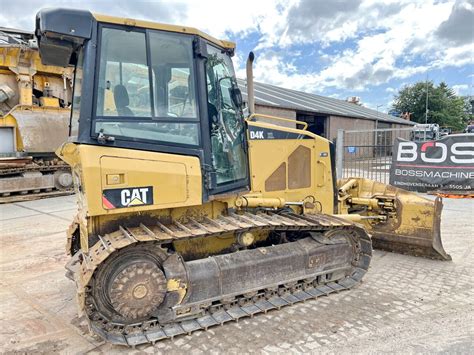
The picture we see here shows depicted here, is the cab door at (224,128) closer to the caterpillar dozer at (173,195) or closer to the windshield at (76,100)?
the caterpillar dozer at (173,195)

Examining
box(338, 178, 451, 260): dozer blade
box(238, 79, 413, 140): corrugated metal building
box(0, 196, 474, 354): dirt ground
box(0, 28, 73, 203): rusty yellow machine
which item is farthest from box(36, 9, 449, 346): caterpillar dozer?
box(238, 79, 413, 140): corrugated metal building

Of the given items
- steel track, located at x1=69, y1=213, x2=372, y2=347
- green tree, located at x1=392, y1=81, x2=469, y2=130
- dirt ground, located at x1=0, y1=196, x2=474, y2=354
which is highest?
green tree, located at x1=392, y1=81, x2=469, y2=130

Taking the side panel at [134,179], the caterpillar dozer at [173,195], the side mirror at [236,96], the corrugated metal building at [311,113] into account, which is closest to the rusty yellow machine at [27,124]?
the caterpillar dozer at [173,195]

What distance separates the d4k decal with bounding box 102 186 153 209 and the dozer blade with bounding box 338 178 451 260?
3221 mm

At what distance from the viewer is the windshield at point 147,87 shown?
303 cm

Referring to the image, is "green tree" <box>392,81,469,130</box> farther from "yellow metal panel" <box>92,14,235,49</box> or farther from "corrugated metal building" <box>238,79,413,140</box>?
"yellow metal panel" <box>92,14,235,49</box>

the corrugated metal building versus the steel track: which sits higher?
the corrugated metal building

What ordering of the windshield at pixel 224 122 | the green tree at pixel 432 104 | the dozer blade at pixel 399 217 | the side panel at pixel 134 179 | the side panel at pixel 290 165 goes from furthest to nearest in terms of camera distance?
the green tree at pixel 432 104 < the dozer blade at pixel 399 217 < the side panel at pixel 290 165 < the windshield at pixel 224 122 < the side panel at pixel 134 179

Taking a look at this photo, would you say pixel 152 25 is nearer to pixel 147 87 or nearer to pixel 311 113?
pixel 147 87

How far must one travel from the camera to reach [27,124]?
10734 mm

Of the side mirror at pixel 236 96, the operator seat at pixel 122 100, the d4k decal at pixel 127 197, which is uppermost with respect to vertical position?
the side mirror at pixel 236 96

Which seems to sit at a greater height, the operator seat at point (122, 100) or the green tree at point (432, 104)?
the green tree at point (432, 104)

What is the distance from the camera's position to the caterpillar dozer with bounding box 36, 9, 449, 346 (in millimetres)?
2975

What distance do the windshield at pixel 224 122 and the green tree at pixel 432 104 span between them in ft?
150
